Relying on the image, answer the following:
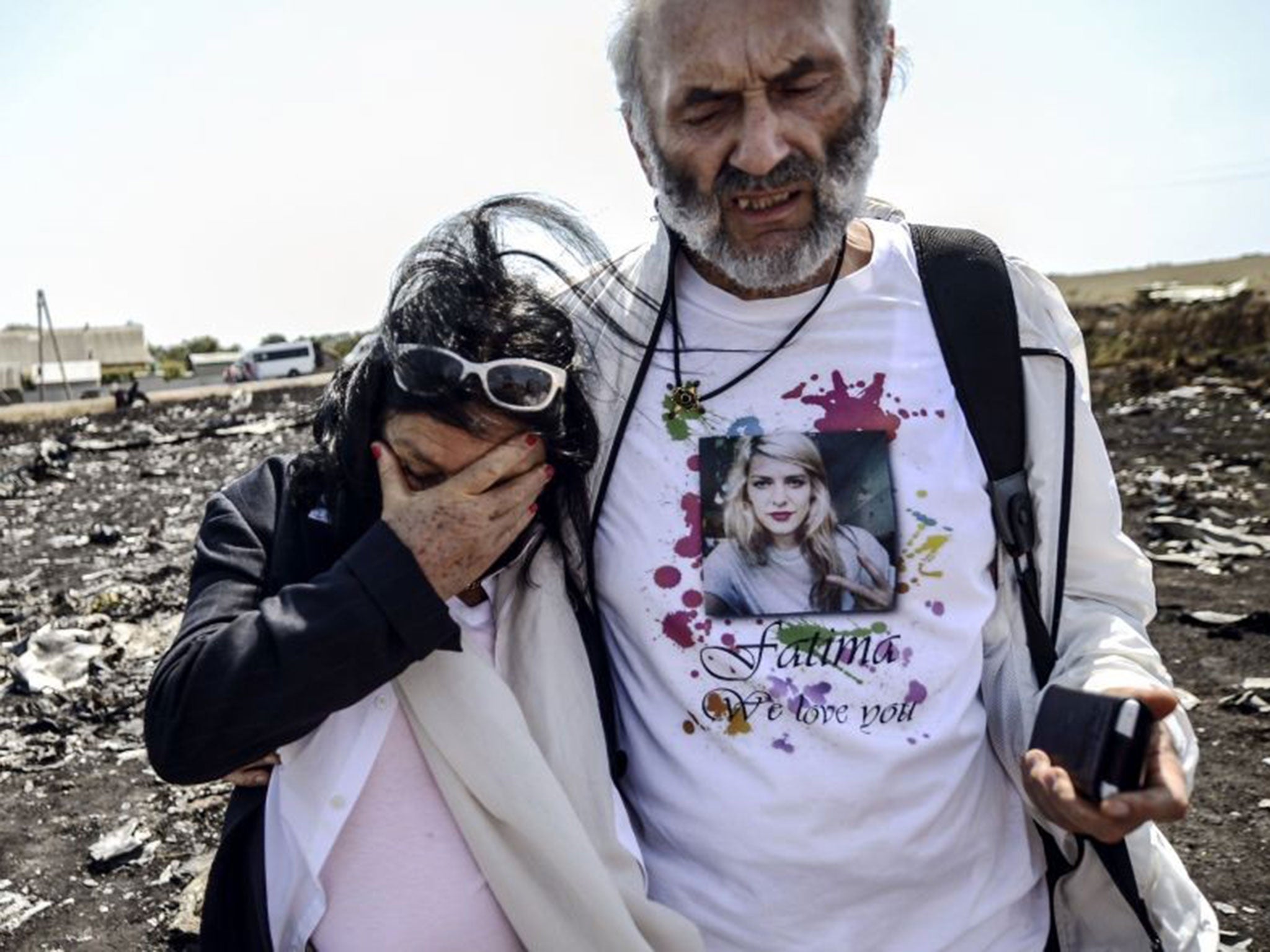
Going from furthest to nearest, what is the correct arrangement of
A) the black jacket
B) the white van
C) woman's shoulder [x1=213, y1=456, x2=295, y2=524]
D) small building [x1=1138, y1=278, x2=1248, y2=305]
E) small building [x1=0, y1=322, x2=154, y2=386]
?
small building [x1=0, y1=322, x2=154, y2=386] < the white van < small building [x1=1138, y1=278, x2=1248, y2=305] < woman's shoulder [x1=213, y1=456, x2=295, y2=524] < the black jacket

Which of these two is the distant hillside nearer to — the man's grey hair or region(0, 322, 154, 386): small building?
the man's grey hair

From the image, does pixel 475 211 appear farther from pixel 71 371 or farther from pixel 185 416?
pixel 71 371

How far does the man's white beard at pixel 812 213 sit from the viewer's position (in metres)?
2.01

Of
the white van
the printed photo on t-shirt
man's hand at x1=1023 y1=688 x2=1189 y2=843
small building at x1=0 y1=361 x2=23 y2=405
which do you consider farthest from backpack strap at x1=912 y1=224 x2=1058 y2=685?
the white van

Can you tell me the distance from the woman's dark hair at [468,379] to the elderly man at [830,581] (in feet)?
0.47

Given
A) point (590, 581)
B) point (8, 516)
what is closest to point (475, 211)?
point (590, 581)

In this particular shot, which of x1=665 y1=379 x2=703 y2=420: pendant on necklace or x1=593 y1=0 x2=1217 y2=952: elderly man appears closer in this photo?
x1=593 y1=0 x2=1217 y2=952: elderly man

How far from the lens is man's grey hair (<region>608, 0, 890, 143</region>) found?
2051 mm

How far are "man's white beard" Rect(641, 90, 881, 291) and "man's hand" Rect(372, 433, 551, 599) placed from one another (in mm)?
544

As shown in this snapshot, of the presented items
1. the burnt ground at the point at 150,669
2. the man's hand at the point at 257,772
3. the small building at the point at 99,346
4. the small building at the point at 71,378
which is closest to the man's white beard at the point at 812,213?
the burnt ground at the point at 150,669

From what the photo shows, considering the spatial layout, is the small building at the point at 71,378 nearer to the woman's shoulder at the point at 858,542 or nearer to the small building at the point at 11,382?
the small building at the point at 11,382

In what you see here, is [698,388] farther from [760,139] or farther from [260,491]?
[260,491]

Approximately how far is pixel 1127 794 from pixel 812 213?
108 centimetres

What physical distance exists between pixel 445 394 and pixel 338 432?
0.73 feet
